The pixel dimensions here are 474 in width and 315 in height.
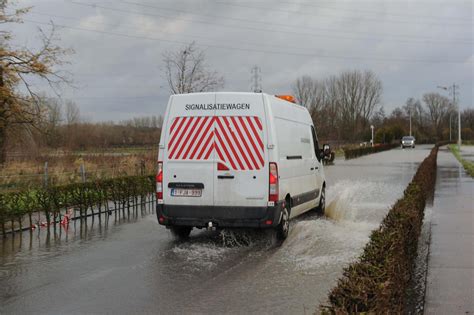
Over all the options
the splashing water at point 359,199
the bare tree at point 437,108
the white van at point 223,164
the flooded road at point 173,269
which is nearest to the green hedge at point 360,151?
the splashing water at point 359,199

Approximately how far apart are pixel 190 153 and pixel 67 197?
458 cm

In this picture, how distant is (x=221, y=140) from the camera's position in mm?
8422

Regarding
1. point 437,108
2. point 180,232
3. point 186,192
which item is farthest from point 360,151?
point 437,108

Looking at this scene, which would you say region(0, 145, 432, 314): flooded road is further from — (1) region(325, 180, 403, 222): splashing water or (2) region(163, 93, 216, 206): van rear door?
(1) region(325, 180, 403, 222): splashing water

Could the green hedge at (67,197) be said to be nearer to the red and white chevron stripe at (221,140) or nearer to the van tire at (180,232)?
the van tire at (180,232)

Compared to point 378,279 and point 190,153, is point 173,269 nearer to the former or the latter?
point 190,153

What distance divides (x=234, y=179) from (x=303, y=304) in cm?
319

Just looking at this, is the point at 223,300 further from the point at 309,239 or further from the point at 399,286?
the point at 309,239

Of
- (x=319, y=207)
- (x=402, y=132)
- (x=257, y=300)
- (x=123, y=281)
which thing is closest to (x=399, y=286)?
(x=257, y=300)

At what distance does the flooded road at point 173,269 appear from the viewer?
549 cm

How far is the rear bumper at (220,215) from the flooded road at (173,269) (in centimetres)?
40

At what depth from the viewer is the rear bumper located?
8195mm

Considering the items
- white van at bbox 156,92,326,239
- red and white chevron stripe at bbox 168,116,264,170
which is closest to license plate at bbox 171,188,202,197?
white van at bbox 156,92,326,239

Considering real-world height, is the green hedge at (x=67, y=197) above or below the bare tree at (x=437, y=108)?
below
